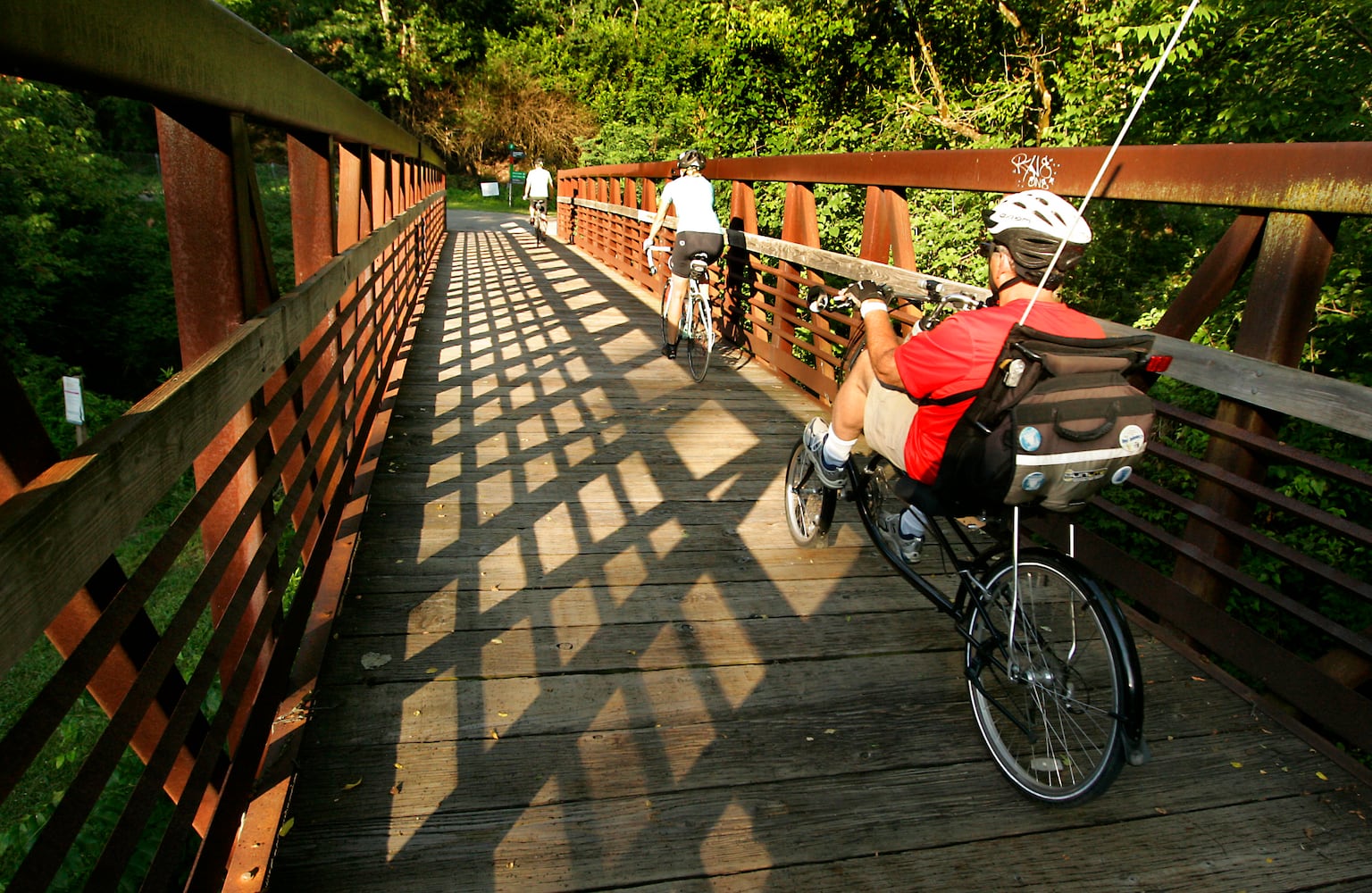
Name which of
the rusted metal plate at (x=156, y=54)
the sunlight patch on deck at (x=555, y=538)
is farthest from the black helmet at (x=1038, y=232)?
the sunlight patch on deck at (x=555, y=538)

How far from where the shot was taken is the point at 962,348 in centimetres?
254

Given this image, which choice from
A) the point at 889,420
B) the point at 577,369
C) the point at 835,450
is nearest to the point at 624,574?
the point at 835,450

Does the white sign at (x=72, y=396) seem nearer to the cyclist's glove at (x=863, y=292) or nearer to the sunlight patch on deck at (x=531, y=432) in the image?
the sunlight patch on deck at (x=531, y=432)

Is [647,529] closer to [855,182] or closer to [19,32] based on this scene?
[855,182]

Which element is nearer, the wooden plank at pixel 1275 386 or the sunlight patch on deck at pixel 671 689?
the wooden plank at pixel 1275 386

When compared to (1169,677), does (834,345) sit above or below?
above

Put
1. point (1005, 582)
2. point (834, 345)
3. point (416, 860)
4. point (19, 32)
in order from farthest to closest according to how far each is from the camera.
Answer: point (834, 345), point (1005, 582), point (416, 860), point (19, 32)

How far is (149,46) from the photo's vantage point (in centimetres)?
152

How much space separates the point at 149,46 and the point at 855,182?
4491 mm

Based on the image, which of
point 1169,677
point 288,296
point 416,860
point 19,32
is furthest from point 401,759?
point 1169,677

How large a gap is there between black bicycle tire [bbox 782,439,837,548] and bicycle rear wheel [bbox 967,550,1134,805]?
1203mm

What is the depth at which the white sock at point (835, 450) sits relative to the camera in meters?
3.60

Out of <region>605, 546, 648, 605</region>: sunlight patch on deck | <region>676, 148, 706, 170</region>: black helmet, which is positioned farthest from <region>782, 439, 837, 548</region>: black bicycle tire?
<region>676, 148, 706, 170</region>: black helmet

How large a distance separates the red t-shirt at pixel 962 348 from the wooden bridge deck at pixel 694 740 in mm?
896
